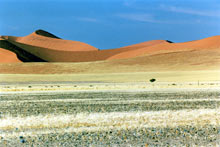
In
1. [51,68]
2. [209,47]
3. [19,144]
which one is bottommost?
[19,144]

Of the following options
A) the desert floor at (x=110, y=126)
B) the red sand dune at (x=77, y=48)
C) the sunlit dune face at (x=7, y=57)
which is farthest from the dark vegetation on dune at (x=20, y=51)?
the desert floor at (x=110, y=126)

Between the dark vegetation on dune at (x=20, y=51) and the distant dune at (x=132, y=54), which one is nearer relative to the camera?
the distant dune at (x=132, y=54)

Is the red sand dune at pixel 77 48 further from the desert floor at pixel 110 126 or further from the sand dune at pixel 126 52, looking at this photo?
the desert floor at pixel 110 126

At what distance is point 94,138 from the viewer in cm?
1067

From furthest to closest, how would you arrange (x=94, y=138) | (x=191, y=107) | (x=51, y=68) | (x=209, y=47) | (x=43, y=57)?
(x=43, y=57)
(x=209, y=47)
(x=51, y=68)
(x=191, y=107)
(x=94, y=138)

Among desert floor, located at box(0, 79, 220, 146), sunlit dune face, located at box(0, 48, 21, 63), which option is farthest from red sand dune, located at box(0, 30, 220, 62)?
desert floor, located at box(0, 79, 220, 146)

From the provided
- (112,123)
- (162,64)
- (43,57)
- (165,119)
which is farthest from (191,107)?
(43,57)

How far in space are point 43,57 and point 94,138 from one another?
396 feet

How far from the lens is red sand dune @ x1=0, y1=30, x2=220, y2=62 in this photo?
109725 millimetres

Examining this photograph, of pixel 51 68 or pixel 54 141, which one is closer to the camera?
pixel 54 141

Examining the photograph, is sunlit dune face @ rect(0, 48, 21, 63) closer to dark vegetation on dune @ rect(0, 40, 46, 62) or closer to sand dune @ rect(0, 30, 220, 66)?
sand dune @ rect(0, 30, 220, 66)

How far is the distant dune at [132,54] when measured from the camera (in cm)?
8481

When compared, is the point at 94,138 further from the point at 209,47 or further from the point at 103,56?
the point at 103,56

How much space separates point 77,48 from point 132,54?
4324cm
